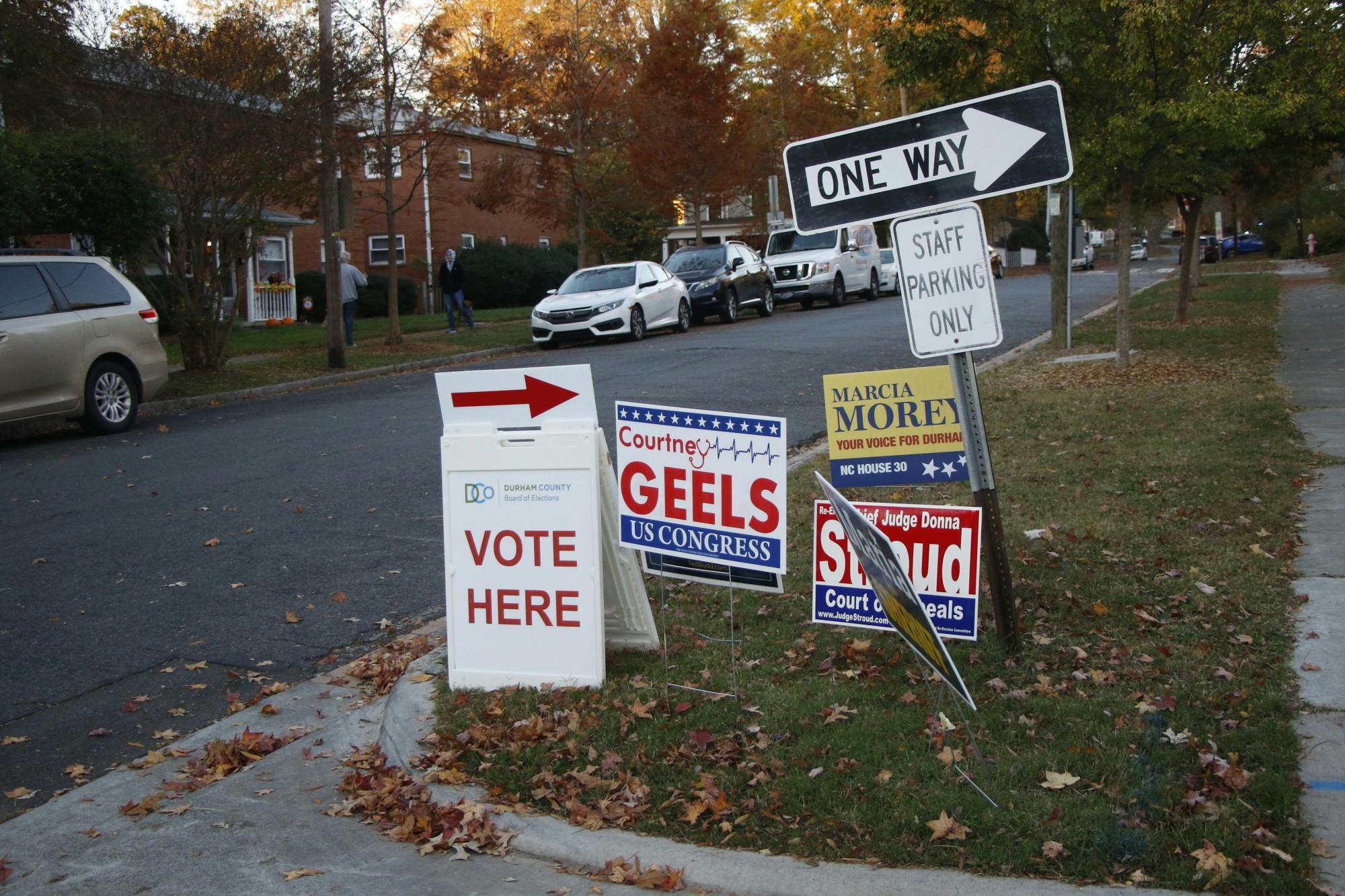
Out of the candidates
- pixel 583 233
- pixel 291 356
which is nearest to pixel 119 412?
pixel 291 356

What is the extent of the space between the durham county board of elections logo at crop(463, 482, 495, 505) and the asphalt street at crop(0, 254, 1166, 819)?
52.8 inches

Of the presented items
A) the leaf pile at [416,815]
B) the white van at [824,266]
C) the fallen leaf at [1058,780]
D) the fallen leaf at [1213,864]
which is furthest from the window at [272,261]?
the fallen leaf at [1213,864]

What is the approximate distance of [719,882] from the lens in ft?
12.4

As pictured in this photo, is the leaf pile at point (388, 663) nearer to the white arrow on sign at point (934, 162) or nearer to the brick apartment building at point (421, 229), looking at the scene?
the white arrow on sign at point (934, 162)

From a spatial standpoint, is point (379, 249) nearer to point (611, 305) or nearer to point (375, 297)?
point (375, 297)

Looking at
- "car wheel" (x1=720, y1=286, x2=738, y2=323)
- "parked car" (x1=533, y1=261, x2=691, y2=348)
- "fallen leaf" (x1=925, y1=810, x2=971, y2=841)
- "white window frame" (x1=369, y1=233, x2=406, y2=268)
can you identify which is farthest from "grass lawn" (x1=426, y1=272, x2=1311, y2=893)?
"white window frame" (x1=369, y1=233, x2=406, y2=268)

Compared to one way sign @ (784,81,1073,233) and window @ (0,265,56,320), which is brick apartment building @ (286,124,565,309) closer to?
window @ (0,265,56,320)

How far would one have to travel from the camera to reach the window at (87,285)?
13.2 meters

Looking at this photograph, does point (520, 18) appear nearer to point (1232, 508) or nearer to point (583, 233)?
point (583, 233)

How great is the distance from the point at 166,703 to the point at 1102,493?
5.63 meters

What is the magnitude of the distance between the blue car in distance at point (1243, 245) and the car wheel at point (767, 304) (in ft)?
158

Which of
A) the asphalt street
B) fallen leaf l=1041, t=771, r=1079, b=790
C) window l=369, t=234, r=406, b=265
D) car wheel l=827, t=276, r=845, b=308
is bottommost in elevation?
fallen leaf l=1041, t=771, r=1079, b=790

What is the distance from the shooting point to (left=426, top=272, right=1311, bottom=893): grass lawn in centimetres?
384

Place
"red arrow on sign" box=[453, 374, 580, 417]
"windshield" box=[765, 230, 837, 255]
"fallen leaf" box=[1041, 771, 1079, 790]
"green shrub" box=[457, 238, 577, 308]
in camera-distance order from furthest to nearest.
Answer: "green shrub" box=[457, 238, 577, 308] → "windshield" box=[765, 230, 837, 255] → "red arrow on sign" box=[453, 374, 580, 417] → "fallen leaf" box=[1041, 771, 1079, 790]
